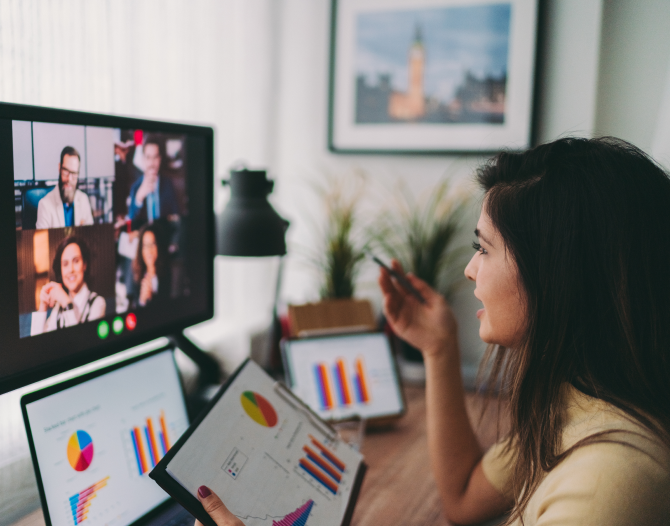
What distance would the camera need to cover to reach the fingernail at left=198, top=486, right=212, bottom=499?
0.74 metres

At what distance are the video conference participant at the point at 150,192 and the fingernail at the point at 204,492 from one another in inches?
18.4

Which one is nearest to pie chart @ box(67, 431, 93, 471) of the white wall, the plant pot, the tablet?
the tablet

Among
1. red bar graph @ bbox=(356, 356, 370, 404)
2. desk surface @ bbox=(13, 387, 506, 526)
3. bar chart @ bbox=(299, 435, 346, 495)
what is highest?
bar chart @ bbox=(299, 435, 346, 495)

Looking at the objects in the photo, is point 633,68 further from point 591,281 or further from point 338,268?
point 591,281

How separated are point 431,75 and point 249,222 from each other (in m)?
1.09

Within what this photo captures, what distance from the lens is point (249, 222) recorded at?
3.88ft

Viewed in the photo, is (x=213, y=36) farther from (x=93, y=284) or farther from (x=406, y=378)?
(x=406, y=378)

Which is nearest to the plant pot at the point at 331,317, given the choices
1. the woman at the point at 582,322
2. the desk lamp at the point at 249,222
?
the desk lamp at the point at 249,222

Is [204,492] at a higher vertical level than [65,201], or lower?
lower

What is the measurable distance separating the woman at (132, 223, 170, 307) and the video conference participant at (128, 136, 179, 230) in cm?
2

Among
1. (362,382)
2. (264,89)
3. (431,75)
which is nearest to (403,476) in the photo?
(362,382)

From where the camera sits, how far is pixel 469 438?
116 cm

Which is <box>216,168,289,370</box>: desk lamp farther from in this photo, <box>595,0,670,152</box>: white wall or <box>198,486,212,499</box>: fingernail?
<box>595,0,670,152</box>: white wall

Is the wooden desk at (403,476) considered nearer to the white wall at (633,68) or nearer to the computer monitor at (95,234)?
the computer monitor at (95,234)
